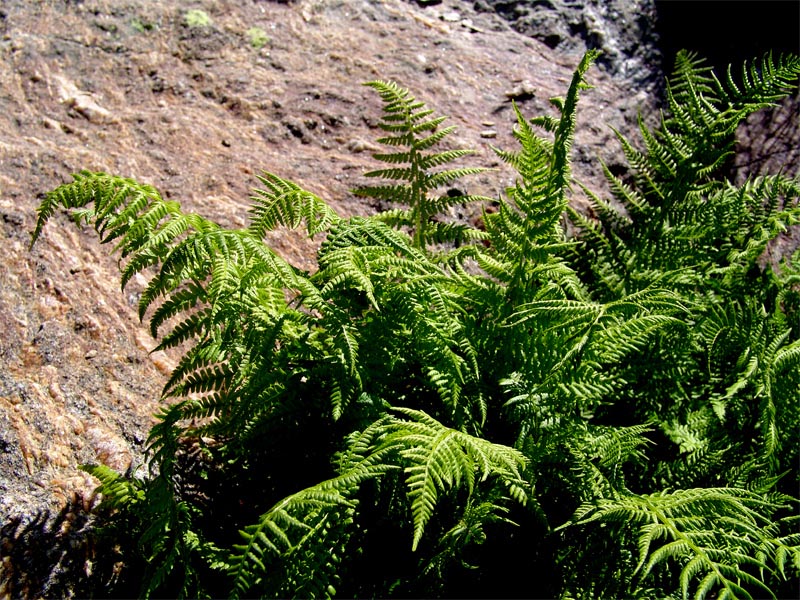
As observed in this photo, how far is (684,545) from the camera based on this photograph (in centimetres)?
182

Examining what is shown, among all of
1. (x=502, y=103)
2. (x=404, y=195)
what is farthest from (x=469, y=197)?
Result: (x=502, y=103)

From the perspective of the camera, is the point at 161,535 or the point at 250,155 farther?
the point at 250,155

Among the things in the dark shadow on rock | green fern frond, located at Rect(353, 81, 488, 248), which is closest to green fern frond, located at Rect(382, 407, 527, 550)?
green fern frond, located at Rect(353, 81, 488, 248)

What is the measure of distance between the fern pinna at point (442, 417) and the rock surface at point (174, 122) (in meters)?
0.39

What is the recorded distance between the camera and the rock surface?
8.25 ft

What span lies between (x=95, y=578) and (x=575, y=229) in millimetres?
2438

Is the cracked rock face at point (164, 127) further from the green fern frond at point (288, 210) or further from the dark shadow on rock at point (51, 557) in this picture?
the green fern frond at point (288, 210)

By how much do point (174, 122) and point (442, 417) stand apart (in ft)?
7.34

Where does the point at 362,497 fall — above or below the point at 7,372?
above

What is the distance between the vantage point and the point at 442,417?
7.61 ft

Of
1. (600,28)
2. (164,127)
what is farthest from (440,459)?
(600,28)

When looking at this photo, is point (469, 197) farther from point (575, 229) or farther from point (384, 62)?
point (384, 62)

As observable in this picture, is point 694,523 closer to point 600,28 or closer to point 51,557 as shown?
point 51,557

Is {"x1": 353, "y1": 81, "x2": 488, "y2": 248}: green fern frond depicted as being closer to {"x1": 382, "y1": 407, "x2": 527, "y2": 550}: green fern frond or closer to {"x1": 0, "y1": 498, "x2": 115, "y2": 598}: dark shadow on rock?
{"x1": 382, "y1": 407, "x2": 527, "y2": 550}: green fern frond
